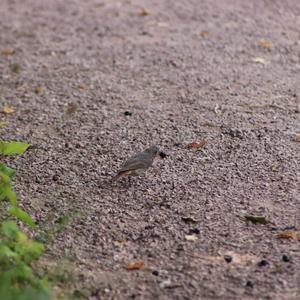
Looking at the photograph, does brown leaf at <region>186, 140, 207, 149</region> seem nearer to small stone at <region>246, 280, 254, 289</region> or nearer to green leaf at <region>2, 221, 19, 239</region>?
small stone at <region>246, 280, 254, 289</region>

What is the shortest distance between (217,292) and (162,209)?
89 cm

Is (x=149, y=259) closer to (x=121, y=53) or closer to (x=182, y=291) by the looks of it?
(x=182, y=291)

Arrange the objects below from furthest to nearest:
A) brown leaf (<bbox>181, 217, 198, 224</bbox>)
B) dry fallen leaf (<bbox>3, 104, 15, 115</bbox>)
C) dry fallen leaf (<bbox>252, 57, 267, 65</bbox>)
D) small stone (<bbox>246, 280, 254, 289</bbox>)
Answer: dry fallen leaf (<bbox>252, 57, 267, 65</bbox>)
dry fallen leaf (<bbox>3, 104, 15, 115</bbox>)
brown leaf (<bbox>181, 217, 198, 224</bbox>)
small stone (<bbox>246, 280, 254, 289</bbox>)

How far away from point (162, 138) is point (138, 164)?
2.12 ft

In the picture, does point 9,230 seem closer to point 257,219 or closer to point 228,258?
point 228,258

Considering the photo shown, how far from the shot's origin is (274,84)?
618cm

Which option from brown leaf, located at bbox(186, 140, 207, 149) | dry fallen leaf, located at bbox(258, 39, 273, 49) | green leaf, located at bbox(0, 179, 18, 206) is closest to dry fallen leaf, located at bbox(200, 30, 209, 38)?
dry fallen leaf, located at bbox(258, 39, 273, 49)

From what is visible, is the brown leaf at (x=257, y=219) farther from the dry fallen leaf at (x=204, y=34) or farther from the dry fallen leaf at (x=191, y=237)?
the dry fallen leaf at (x=204, y=34)

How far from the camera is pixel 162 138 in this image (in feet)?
17.2

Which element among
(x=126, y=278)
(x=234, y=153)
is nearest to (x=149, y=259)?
(x=126, y=278)

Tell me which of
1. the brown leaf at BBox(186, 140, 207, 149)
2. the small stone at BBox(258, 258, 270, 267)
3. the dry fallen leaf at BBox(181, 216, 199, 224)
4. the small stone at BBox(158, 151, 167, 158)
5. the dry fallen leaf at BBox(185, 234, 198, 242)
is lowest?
the brown leaf at BBox(186, 140, 207, 149)

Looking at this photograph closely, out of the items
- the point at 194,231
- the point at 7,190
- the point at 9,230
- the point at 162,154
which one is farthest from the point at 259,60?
the point at 9,230

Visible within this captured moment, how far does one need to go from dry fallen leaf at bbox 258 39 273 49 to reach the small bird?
276 cm

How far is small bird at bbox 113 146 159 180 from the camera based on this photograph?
461 cm
